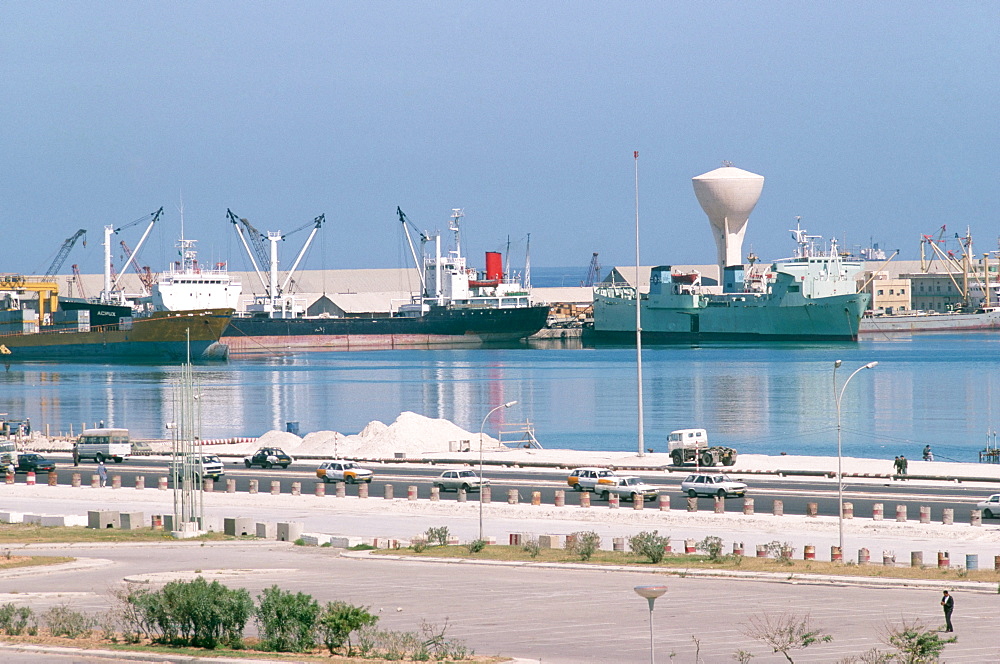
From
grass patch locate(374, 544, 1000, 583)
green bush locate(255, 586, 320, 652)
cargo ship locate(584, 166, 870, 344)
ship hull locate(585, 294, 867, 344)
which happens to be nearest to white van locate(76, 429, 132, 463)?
grass patch locate(374, 544, 1000, 583)

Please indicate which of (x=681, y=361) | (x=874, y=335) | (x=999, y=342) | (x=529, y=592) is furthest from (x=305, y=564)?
(x=874, y=335)

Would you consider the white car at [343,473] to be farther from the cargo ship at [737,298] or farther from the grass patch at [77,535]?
the cargo ship at [737,298]

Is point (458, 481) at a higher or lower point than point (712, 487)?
lower

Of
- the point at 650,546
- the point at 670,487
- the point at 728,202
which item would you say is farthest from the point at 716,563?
the point at 728,202

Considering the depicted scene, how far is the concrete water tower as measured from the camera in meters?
149

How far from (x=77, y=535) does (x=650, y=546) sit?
1269 centimetres

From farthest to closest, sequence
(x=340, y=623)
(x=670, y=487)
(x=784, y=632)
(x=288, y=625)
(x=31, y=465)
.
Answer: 1. (x=31, y=465)
2. (x=670, y=487)
3. (x=288, y=625)
4. (x=340, y=623)
5. (x=784, y=632)

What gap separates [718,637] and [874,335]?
5156 inches

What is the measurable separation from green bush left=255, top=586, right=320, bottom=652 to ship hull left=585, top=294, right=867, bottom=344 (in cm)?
11248

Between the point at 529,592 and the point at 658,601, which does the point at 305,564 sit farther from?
the point at 658,601

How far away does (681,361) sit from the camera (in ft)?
344

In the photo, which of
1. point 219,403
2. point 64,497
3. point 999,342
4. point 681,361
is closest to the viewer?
point 64,497

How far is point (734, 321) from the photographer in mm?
133875

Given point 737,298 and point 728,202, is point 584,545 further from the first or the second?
point 728,202
